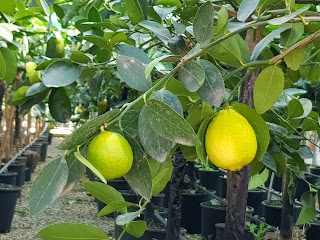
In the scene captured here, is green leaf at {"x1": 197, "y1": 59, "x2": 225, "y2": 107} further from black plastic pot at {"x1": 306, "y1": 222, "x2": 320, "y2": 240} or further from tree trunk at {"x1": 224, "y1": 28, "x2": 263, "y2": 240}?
black plastic pot at {"x1": 306, "y1": 222, "x2": 320, "y2": 240}

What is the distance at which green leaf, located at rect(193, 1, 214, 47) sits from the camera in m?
0.58

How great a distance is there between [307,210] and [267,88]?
84 cm

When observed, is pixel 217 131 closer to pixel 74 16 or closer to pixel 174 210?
pixel 74 16

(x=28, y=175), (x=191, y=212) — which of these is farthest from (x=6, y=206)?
(x=28, y=175)

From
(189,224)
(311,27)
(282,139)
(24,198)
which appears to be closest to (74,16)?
(282,139)

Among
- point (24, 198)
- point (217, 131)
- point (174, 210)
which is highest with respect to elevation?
point (217, 131)

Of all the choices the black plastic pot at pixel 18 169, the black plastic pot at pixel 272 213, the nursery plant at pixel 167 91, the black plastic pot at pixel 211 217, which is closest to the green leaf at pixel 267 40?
the nursery plant at pixel 167 91

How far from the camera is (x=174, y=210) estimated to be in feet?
6.38

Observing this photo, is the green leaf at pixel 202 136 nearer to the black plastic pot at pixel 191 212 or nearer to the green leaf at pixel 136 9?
the green leaf at pixel 136 9

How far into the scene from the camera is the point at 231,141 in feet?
2.06

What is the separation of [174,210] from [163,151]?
4.70ft

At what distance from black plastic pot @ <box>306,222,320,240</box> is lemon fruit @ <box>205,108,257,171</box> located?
2.48 m

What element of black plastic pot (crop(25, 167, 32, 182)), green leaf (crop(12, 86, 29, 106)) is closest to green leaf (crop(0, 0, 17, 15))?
green leaf (crop(12, 86, 29, 106))

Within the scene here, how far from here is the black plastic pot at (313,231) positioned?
297 cm
